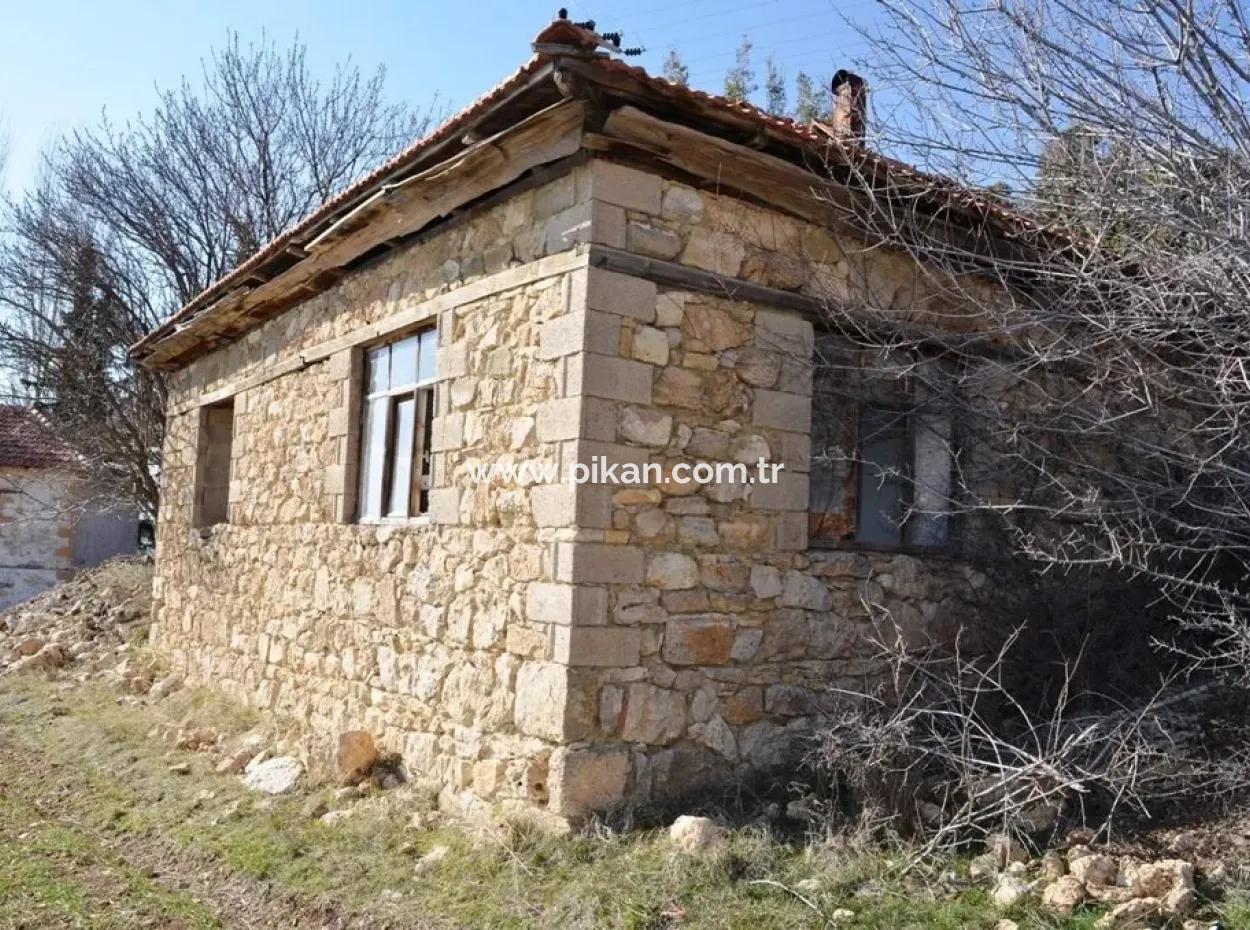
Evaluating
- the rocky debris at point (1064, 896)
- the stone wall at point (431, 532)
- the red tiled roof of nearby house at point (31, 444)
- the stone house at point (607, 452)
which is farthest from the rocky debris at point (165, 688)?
the red tiled roof of nearby house at point (31, 444)

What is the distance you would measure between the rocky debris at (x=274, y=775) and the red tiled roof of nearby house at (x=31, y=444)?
12.6m

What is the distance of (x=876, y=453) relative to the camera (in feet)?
22.1

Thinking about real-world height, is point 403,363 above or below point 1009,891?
above

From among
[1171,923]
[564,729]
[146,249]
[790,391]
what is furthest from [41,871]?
[146,249]

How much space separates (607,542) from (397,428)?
242 cm

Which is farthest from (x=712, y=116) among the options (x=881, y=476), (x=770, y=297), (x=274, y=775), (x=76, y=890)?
(x=76, y=890)

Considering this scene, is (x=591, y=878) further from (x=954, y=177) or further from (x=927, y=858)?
(x=954, y=177)

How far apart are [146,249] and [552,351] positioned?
13675mm

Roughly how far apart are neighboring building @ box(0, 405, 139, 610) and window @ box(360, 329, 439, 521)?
40.0 ft

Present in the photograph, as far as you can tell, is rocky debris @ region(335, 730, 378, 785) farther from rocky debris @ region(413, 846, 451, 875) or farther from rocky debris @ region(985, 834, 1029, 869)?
rocky debris @ region(985, 834, 1029, 869)

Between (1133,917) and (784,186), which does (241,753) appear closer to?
(784,186)

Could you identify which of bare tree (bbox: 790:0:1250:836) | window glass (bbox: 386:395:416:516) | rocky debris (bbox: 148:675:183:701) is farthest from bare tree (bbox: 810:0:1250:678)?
rocky debris (bbox: 148:675:183:701)

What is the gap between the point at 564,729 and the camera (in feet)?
16.6

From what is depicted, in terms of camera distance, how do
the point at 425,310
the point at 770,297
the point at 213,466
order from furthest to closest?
the point at 213,466
the point at 425,310
the point at 770,297
